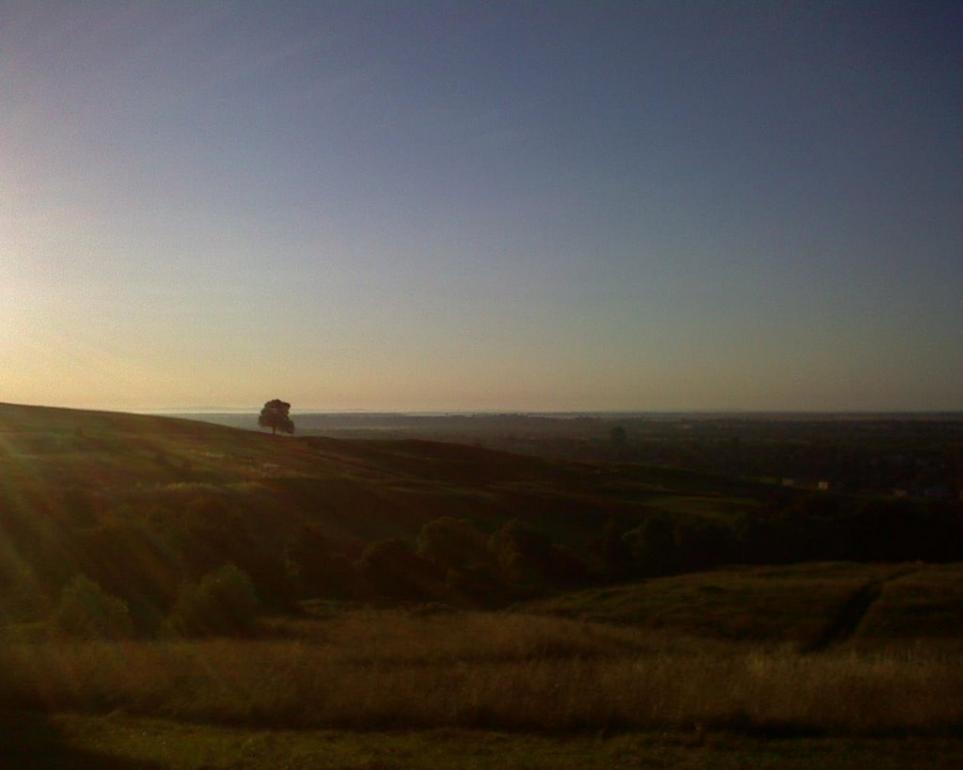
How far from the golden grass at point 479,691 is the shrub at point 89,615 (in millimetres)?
3417

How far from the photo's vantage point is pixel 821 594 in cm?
2695

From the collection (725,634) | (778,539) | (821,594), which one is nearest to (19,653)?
(725,634)

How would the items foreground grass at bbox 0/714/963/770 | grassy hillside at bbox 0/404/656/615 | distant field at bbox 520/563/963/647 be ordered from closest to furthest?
foreground grass at bbox 0/714/963/770 → distant field at bbox 520/563/963/647 → grassy hillside at bbox 0/404/656/615

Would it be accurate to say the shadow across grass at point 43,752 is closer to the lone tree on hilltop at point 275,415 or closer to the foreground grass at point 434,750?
the foreground grass at point 434,750

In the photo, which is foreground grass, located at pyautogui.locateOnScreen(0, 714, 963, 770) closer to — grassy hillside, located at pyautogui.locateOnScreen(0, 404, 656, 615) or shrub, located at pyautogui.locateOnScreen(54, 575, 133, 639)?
shrub, located at pyautogui.locateOnScreen(54, 575, 133, 639)

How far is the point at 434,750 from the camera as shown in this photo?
823 centimetres

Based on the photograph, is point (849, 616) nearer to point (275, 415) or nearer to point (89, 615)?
point (89, 615)

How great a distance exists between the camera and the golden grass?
9.13 meters

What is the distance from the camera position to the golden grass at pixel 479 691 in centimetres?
913

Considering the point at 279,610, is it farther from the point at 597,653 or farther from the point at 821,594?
the point at 821,594

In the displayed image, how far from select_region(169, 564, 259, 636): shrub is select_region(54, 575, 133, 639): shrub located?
148 cm

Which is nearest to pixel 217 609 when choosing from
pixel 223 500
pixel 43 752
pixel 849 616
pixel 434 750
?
pixel 43 752

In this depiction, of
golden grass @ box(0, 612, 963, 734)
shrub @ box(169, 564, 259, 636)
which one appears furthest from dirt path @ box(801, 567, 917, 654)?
shrub @ box(169, 564, 259, 636)

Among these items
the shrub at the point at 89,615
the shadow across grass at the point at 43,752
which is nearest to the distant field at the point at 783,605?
the shrub at the point at 89,615
